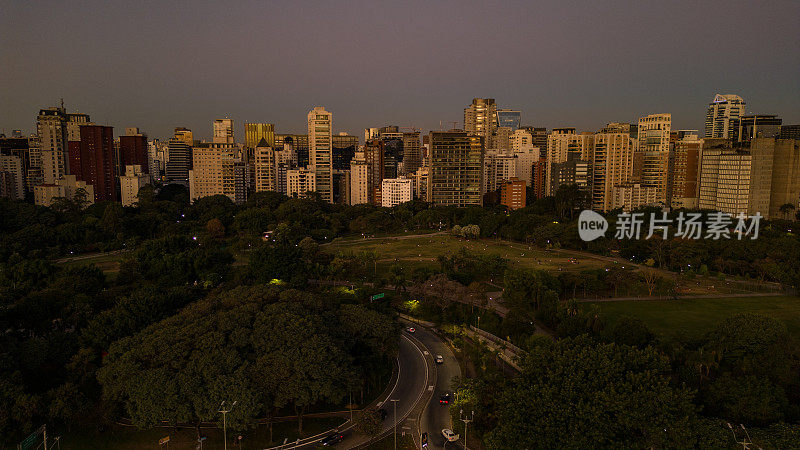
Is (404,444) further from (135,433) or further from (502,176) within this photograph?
(502,176)

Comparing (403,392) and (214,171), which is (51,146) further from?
(403,392)

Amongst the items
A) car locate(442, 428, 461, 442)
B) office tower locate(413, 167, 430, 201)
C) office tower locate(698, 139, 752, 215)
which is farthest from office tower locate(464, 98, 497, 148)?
car locate(442, 428, 461, 442)

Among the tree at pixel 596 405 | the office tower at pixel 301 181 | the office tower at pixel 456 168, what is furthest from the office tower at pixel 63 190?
the tree at pixel 596 405

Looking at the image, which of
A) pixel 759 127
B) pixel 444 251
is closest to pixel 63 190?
pixel 444 251

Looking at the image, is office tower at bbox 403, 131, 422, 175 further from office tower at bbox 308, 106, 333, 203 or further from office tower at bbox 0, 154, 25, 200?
office tower at bbox 0, 154, 25, 200

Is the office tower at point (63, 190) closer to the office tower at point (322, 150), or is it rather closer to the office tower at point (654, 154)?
the office tower at point (322, 150)

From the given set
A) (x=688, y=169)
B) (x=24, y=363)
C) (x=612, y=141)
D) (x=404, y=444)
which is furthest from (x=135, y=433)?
(x=688, y=169)

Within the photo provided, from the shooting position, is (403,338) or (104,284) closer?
(403,338)
